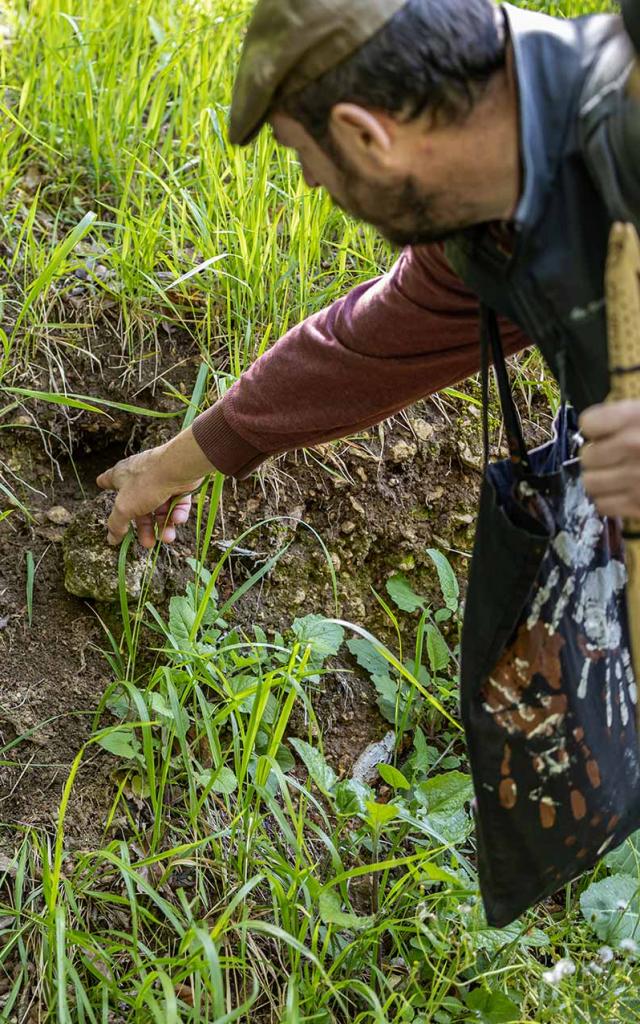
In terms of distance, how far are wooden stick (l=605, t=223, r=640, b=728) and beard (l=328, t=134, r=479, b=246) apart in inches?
7.1

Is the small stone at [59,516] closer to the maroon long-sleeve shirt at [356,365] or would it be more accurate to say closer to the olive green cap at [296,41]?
the maroon long-sleeve shirt at [356,365]

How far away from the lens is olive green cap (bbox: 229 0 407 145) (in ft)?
3.70

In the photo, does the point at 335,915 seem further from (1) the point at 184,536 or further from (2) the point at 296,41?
(2) the point at 296,41

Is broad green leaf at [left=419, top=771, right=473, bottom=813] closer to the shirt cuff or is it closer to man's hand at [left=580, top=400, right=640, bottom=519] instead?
the shirt cuff

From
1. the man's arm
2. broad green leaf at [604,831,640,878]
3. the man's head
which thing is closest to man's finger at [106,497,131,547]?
the man's arm

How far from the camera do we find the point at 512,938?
1.95m

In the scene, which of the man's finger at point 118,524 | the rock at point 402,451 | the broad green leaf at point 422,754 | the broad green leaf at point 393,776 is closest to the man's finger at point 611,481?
the broad green leaf at point 393,776

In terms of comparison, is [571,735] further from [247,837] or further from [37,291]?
[37,291]

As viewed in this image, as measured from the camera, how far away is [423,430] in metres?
2.65

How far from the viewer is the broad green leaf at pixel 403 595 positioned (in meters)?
2.48

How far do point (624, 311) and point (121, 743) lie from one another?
1314 millimetres

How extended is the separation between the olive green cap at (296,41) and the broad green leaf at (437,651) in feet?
4.65

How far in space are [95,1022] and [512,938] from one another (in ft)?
2.49

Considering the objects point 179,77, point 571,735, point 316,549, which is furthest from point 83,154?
point 571,735
